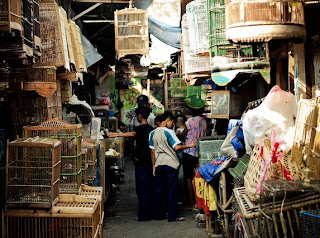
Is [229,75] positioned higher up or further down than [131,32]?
further down

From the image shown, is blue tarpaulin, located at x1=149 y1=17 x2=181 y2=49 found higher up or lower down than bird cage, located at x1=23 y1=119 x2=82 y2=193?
higher up

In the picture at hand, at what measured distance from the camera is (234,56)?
30.7 ft

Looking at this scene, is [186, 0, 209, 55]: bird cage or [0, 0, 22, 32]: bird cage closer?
[0, 0, 22, 32]: bird cage

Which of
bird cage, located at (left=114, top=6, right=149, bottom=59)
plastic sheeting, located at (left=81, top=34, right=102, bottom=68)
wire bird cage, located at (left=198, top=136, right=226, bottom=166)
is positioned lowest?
wire bird cage, located at (left=198, top=136, right=226, bottom=166)

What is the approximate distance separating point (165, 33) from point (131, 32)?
2255 mm

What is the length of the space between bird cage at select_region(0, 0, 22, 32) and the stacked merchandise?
1603mm

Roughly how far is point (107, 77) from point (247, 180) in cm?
1882

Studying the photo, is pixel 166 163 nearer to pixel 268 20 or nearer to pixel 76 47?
pixel 76 47

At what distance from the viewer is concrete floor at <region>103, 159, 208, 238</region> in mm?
9836

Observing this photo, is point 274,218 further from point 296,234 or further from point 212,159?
point 212,159

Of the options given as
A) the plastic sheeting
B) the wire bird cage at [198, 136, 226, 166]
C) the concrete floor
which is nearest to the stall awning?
the wire bird cage at [198, 136, 226, 166]

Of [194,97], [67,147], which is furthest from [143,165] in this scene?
[194,97]

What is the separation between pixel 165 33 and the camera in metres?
15.5

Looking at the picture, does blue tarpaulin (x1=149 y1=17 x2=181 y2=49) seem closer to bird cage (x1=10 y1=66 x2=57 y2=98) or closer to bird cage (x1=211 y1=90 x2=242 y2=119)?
bird cage (x1=211 y1=90 x2=242 y2=119)
